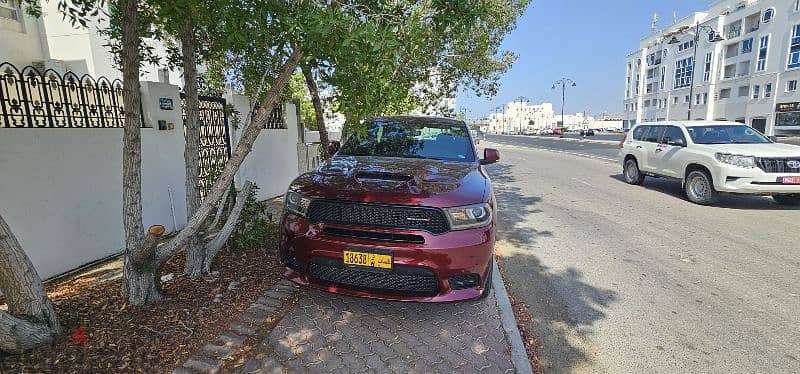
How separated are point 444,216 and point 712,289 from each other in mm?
3128

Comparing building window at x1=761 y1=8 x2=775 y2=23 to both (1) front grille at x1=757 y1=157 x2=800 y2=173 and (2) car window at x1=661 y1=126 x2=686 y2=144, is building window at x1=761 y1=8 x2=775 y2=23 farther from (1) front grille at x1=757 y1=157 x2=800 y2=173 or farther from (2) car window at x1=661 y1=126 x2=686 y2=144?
(1) front grille at x1=757 y1=157 x2=800 y2=173

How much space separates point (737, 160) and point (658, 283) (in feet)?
15.8

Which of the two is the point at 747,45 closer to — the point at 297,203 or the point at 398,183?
the point at 398,183

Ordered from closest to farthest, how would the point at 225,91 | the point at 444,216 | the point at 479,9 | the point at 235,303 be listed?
the point at 444,216 < the point at 235,303 < the point at 479,9 < the point at 225,91

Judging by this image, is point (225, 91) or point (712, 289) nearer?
point (712, 289)

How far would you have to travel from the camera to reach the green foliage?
15.1 ft

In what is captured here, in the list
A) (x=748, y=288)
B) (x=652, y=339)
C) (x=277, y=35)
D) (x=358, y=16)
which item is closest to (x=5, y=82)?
(x=277, y=35)

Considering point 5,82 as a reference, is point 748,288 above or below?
below

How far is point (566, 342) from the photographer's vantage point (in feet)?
10.5

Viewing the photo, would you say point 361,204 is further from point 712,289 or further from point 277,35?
point 712,289

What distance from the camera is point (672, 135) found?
9.16 meters

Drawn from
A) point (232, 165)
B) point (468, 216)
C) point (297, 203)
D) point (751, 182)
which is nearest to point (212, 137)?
point (232, 165)

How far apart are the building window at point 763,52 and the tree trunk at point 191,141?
59559 millimetres

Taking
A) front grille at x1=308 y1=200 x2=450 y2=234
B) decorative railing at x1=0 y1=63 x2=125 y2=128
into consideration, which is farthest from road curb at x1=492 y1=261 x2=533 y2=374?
decorative railing at x1=0 y1=63 x2=125 y2=128
